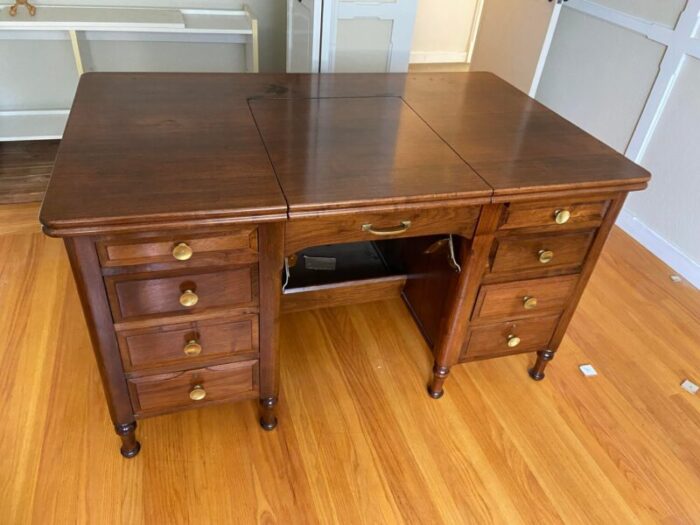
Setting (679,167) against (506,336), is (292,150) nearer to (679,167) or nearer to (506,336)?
(506,336)

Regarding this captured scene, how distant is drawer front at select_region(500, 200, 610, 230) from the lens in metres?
1.33

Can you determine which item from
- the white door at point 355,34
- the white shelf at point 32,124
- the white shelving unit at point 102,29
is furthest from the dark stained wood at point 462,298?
the white shelf at point 32,124

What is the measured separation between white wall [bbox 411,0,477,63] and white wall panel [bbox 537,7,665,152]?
173 cm

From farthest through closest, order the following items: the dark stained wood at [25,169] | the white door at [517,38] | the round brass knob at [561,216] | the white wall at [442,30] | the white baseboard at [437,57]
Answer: the white baseboard at [437,57], the white wall at [442,30], the white door at [517,38], the dark stained wood at [25,169], the round brass knob at [561,216]

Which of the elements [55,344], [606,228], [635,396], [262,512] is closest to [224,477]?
[262,512]

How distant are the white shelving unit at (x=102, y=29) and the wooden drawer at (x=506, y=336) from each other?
1887mm

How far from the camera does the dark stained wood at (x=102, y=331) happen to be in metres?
1.06

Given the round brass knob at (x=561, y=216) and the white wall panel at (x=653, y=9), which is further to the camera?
the white wall panel at (x=653, y=9)

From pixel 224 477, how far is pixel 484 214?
3.16 feet

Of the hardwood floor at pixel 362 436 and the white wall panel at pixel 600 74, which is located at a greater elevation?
the white wall panel at pixel 600 74

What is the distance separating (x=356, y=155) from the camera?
1.32m

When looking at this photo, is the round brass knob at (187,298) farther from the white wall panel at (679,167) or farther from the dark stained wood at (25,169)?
the white wall panel at (679,167)

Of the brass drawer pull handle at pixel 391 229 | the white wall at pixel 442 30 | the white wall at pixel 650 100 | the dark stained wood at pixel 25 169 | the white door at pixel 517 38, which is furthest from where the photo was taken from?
the white wall at pixel 442 30

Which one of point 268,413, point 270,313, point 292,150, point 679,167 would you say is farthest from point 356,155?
point 679,167
